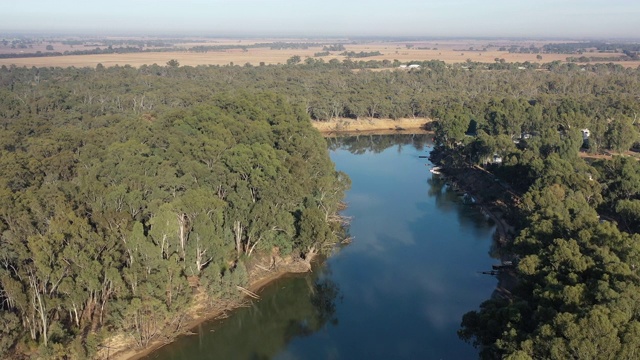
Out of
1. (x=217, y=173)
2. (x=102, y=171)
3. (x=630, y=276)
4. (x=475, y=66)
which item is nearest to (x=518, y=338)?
(x=630, y=276)

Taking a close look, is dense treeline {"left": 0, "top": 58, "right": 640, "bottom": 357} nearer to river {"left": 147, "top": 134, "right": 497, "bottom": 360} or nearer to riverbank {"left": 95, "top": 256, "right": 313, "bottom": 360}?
riverbank {"left": 95, "top": 256, "right": 313, "bottom": 360}

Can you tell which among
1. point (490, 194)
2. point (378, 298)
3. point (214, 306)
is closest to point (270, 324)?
point (214, 306)

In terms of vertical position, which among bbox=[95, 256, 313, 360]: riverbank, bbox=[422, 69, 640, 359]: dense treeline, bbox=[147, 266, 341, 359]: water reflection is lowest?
bbox=[147, 266, 341, 359]: water reflection

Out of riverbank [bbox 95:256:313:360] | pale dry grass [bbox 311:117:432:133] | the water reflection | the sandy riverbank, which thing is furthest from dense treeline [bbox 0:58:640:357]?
pale dry grass [bbox 311:117:432:133]

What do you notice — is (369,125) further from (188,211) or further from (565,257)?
(565,257)

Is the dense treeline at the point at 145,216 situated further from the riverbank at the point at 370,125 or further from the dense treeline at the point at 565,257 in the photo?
the riverbank at the point at 370,125

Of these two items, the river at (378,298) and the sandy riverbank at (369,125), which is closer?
the river at (378,298)

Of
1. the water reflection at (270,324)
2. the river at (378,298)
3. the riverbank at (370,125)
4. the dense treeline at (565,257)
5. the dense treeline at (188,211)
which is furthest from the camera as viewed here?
the riverbank at (370,125)

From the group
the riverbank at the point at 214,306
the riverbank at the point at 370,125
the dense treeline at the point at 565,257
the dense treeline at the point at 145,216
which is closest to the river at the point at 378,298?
the riverbank at the point at 214,306
